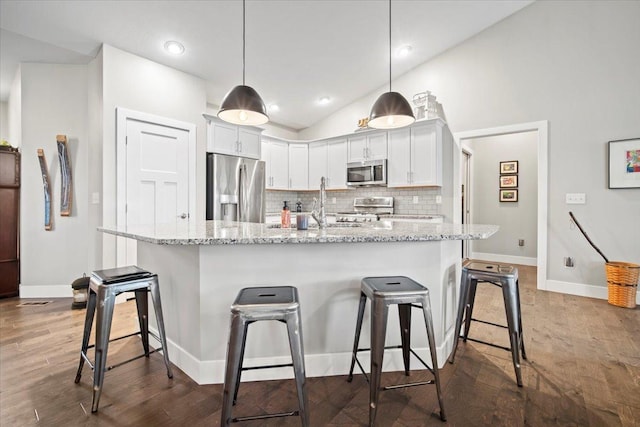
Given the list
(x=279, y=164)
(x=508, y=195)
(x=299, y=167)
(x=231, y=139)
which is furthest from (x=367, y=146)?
(x=508, y=195)

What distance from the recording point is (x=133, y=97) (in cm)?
348

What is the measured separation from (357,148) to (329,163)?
63 centimetres

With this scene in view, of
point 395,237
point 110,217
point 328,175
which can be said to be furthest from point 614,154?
point 110,217

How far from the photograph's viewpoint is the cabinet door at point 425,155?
445 centimetres

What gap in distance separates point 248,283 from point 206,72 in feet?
11.0

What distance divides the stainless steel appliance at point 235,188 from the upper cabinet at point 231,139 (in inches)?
5.6

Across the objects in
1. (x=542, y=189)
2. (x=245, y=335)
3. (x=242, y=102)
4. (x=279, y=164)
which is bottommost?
(x=245, y=335)

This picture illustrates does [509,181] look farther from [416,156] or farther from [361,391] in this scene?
[361,391]

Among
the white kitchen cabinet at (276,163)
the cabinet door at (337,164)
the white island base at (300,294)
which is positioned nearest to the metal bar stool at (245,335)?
the white island base at (300,294)

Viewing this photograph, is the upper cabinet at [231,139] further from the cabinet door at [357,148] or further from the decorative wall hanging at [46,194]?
the decorative wall hanging at [46,194]

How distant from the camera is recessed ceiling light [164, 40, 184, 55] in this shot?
3.42 metres

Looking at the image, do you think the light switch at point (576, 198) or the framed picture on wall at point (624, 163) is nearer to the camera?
the framed picture on wall at point (624, 163)

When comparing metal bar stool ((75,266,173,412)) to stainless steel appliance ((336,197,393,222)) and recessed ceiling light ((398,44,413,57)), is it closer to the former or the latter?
stainless steel appliance ((336,197,393,222))

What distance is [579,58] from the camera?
3.62 metres
